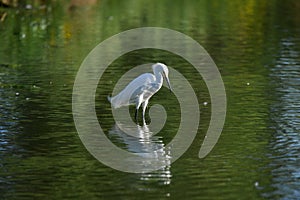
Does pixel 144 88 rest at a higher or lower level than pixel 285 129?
higher

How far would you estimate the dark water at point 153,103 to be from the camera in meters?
9.99

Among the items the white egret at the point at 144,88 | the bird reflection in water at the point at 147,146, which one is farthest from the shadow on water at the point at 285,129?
the white egret at the point at 144,88

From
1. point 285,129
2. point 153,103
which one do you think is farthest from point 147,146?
point 153,103

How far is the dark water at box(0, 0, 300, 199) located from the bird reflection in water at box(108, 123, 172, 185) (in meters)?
0.05

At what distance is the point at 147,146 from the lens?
12.1 metres

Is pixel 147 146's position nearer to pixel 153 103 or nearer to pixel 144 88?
pixel 144 88

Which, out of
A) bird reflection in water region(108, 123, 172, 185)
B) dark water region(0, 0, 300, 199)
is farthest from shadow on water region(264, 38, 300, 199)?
bird reflection in water region(108, 123, 172, 185)

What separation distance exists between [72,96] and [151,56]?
5636 mm

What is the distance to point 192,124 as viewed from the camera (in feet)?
43.9

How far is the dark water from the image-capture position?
9.99 meters

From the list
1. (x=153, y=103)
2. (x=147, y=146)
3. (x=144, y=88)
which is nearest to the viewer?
(x=147, y=146)

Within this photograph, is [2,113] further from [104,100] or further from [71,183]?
[71,183]

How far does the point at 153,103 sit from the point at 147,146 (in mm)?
3122

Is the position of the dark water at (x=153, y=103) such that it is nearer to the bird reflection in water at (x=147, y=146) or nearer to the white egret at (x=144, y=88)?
the bird reflection in water at (x=147, y=146)
